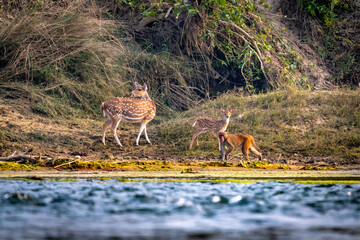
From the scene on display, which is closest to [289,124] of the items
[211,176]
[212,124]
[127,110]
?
[212,124]

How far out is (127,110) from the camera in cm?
1059

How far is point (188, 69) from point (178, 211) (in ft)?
32.7

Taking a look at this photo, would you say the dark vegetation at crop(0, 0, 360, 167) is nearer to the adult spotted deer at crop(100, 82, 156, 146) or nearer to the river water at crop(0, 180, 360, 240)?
the adult spotted deer at crop(100, 82, 156, 146)

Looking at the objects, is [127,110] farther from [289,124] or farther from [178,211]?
[178,211]

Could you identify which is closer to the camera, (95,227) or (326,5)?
(95,227)

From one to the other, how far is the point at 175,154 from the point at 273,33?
5.94m

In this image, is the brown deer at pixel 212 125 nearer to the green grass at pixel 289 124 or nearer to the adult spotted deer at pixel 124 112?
the green grass at pixel 289 124

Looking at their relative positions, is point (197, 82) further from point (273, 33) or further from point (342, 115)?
point (342, 115)

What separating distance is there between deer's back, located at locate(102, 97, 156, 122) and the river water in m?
4.53

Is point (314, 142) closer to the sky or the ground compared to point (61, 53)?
closer to the ground

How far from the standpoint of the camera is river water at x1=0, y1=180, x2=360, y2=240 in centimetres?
355

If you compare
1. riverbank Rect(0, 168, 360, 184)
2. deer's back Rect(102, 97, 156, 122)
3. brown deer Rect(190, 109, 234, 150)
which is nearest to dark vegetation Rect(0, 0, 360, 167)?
brown deer Rect(190, 109, 234, 150)

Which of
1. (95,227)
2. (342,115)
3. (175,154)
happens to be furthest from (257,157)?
(95,227)

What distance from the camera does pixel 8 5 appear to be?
13656 mm
